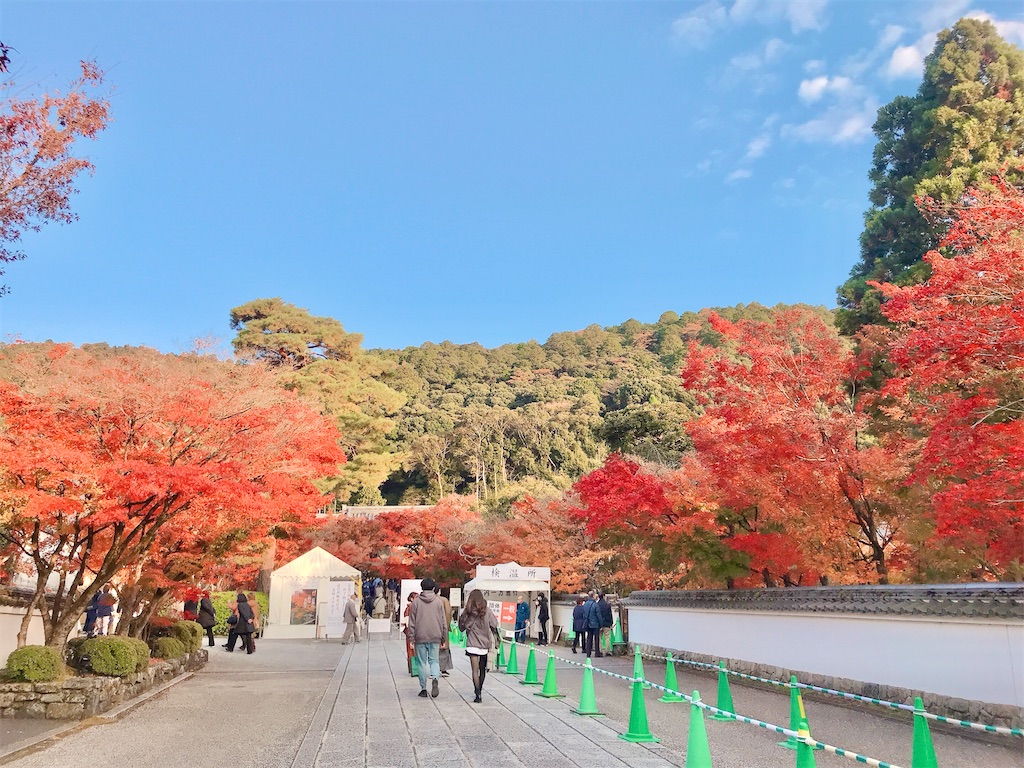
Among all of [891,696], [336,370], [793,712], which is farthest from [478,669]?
[336,370]

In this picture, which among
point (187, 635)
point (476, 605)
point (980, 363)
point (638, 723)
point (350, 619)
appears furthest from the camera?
point (350, 619)

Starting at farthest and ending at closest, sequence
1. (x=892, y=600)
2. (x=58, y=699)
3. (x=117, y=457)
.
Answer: (x=117, y=457), (x=892, y=600), (x=58, y=699)

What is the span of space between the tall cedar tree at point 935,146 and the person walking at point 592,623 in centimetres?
1069

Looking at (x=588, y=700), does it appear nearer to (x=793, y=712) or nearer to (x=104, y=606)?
(x=793, y=712)

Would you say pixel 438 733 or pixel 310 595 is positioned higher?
pixel 310 595

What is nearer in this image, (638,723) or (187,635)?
(638,723)

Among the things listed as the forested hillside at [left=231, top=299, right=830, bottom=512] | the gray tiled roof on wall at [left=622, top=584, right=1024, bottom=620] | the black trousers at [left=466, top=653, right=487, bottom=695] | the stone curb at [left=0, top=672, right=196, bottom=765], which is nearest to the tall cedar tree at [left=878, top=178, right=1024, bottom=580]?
the gray tiled roof on wall at [left=622, top=584, right=1024, bottom=620]

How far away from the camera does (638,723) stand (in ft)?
26.1

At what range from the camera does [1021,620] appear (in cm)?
Result: 826

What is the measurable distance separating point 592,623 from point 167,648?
9.59 metres

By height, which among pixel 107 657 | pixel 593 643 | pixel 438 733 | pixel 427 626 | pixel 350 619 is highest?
pixel 427 626

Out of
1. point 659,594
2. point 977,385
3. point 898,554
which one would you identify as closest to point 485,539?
point 659,594

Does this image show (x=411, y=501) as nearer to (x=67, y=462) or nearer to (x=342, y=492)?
(x=342, y=492)

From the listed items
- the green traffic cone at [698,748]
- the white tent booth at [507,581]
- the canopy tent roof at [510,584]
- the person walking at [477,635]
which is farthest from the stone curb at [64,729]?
the white tent booth at [507,581]
